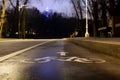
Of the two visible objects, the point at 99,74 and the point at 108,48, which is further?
the point at 108,48

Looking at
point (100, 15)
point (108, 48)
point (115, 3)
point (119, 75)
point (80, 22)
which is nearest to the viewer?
point (119, 75)

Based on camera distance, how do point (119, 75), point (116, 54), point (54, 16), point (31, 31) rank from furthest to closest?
point (54, 16) < point (31, 31) < point (116, 54) < point (119, 75)

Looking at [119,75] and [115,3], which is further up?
[115,3]

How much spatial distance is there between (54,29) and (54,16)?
16.4 meters

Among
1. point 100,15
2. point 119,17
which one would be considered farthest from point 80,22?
point 119,17

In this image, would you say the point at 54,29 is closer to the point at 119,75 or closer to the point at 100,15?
the point at 100,15

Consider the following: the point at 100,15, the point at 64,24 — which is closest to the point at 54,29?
the point at 64,24

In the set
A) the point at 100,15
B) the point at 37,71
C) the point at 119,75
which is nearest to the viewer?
the point at 119,75

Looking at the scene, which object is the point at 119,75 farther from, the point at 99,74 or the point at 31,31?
the point at 31,31

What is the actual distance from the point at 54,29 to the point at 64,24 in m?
5.75

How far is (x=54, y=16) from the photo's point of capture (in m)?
173

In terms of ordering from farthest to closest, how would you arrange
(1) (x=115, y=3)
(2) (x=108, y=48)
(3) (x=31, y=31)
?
(3) (x=31, y=31), (1) (x=115, y=3), (2) (x=108, y=48)

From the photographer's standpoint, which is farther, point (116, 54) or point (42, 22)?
point (42, 22)

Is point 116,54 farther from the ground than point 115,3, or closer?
closer
